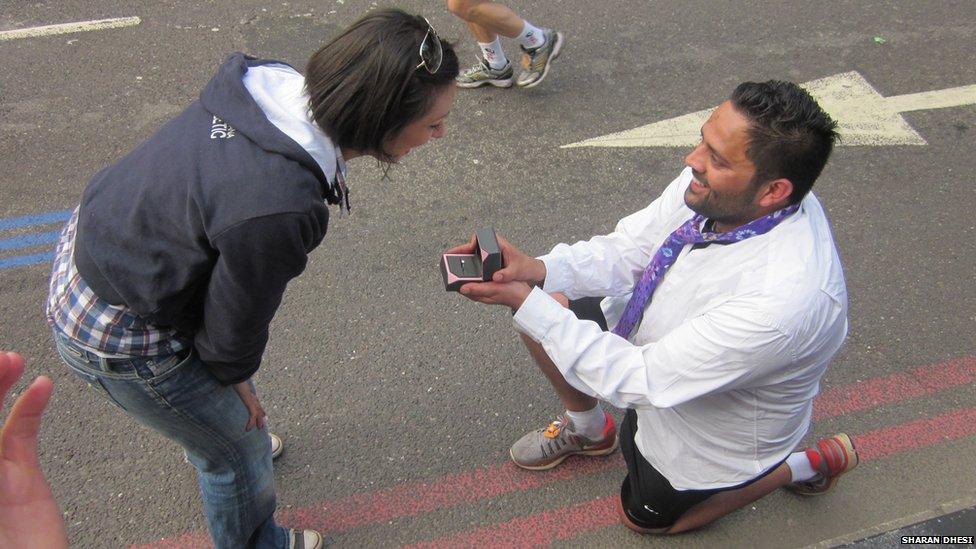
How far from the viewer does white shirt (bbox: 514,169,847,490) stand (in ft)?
7.15

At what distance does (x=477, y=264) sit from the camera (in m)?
2.43

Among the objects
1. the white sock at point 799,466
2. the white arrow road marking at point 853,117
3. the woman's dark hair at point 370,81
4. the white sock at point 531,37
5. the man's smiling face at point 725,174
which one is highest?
the woman's dark hair at point 370,81

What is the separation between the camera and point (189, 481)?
3.09 meters

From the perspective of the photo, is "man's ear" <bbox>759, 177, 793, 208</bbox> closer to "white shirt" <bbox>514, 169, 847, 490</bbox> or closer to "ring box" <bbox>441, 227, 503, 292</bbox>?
"white shirt" <bbox>514, 169, 847, 490</bbox>

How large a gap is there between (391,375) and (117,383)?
158 centimetres

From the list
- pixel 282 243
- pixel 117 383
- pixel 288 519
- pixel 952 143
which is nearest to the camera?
pixel 282 243

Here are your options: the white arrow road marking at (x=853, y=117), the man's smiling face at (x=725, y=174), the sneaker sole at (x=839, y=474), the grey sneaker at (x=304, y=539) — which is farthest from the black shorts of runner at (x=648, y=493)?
the white arrow road marking at (x=853, y=117)

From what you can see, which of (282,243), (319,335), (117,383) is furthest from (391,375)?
(282,243)

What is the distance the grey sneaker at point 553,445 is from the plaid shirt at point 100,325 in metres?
1.59

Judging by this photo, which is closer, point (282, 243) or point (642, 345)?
point (282, 243)

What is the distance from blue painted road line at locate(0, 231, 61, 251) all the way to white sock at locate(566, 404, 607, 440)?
2.82 meters

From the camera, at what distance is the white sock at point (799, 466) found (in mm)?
2955

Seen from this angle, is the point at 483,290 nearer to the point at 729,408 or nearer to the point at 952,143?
the point at 729,408

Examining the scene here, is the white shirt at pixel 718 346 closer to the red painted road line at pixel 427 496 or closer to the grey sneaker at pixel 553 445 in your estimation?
the grey sneaker at pixel 553 445
